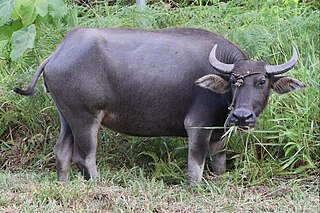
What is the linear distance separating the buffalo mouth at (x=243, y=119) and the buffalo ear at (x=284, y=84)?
1.30ft

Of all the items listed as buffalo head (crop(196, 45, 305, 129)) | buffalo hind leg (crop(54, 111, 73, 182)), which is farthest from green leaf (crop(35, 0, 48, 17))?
buffalo head (crop(196, 45, 305, 129))

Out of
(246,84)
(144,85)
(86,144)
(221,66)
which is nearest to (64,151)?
(86,144)

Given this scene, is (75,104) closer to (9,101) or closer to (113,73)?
(113,73)

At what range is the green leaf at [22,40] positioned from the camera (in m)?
6.55

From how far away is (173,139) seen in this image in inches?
252

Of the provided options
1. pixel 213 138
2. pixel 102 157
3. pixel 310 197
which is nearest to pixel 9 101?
pixel 102 157

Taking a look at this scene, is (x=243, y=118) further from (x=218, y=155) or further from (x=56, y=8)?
(x=56, y=8)

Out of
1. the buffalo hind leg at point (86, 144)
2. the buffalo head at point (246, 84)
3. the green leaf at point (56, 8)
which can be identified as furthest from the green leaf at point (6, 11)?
the buffalo head at point (246, 84)

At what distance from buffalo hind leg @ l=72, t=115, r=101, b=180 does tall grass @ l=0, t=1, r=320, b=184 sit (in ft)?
1.58

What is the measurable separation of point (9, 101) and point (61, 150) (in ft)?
3.95

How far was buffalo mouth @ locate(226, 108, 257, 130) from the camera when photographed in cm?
521

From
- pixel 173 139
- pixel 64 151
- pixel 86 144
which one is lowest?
pixel 173 139

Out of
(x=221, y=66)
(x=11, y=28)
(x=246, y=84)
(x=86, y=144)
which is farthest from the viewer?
(x=11, y=28)

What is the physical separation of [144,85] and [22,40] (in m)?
1.51
